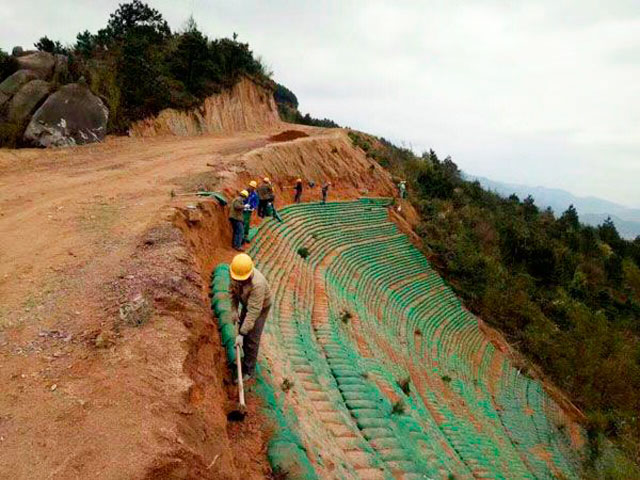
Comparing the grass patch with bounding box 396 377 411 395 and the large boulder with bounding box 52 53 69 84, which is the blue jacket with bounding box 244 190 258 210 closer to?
the grass patch with bounding box 396 377 411 395

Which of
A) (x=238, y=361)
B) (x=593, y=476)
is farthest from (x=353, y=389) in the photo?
(x=593, y=476)

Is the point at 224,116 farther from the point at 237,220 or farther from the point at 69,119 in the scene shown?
the point at 237,220

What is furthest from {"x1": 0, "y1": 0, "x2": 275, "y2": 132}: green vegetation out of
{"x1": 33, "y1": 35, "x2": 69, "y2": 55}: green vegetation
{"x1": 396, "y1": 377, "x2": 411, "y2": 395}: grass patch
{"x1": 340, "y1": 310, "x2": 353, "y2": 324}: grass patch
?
{"x1": 396, "y1": 377, "x2": 411, "y2": 395}: grass patch

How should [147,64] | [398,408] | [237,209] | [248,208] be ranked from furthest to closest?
1. [147,64]
2. [248,208]
3. [237,209]
4. [398,408]

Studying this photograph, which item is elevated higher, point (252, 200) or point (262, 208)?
point (252, 200)

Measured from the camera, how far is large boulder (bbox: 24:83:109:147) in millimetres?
11992

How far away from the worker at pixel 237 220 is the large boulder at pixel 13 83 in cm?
804

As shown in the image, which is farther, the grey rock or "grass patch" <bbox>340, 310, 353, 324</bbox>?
the grey rock

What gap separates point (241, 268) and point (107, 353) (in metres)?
1.40

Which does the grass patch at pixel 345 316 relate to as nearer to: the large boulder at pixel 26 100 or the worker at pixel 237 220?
the worker at pixel 237 220

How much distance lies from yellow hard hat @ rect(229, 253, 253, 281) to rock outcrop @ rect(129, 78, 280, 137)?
41.1ft

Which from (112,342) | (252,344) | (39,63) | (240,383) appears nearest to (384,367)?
(252,344)

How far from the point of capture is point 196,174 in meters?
10.4

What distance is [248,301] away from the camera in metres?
4.53
